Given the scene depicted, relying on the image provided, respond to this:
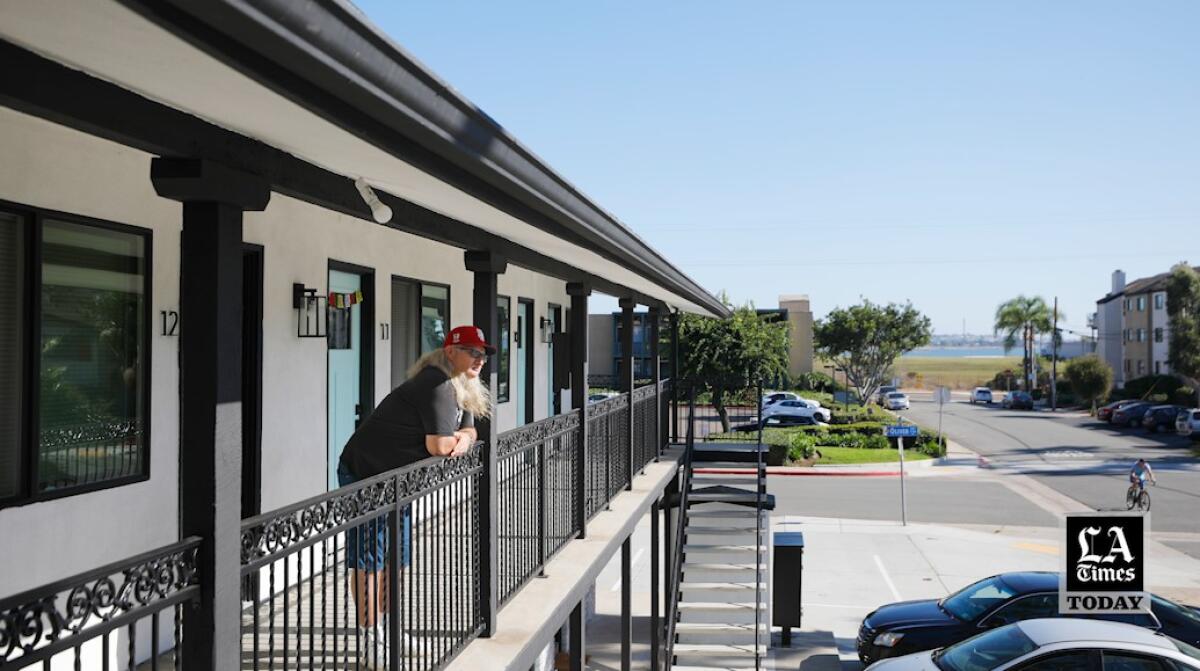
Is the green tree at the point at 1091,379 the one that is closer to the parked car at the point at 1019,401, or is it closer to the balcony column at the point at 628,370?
the parked car at the point at 1019,401

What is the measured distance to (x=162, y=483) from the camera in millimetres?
5906

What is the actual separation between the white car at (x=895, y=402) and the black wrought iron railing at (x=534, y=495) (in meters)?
58.6

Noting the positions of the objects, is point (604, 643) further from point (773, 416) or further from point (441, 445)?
point (773, 416)

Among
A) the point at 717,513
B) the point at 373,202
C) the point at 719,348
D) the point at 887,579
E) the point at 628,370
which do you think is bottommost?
the point at 887,579

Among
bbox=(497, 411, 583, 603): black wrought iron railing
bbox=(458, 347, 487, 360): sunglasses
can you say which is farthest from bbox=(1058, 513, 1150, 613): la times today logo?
bbox=(458, 347, 487, 360): sunglasses

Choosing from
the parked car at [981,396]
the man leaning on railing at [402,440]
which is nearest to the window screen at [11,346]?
the man leaning on railing at [402,440]

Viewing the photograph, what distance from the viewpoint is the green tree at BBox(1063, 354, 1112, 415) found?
224ft

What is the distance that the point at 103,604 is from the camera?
99.9 inches

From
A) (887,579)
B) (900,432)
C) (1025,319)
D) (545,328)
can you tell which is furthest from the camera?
(1025,319)

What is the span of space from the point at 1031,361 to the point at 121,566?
97.7 metres

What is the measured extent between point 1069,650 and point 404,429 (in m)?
8.16

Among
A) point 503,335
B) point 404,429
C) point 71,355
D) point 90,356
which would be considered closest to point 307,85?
point 404,429

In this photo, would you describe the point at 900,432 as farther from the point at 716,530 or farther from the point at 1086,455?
the point at 1086,455

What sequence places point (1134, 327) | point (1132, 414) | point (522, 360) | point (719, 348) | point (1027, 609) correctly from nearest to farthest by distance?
point (1027, 609) → point (522, 360) → point (719, 348) → point (1132, 414) → point (1134, 327)
